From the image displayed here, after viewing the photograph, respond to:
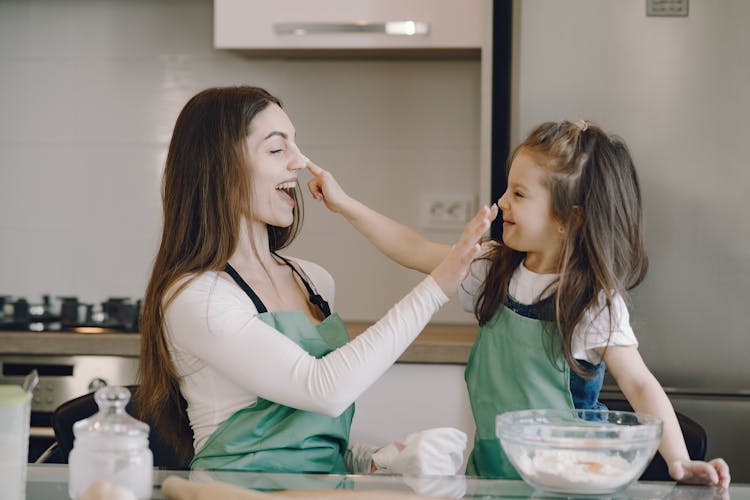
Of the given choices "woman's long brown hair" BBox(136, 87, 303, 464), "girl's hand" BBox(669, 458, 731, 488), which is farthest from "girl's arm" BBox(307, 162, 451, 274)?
"girl's hand" BBox(669, 458, 731, 488)

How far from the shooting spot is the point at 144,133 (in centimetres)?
273

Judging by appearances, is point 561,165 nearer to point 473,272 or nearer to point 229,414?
point 473,272

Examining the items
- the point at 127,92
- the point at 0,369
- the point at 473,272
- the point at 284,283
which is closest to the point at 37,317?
the point at 0,369

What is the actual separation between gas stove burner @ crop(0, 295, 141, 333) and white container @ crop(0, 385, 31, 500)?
1417mm

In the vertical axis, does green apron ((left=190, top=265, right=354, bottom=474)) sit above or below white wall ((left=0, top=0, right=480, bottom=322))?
below

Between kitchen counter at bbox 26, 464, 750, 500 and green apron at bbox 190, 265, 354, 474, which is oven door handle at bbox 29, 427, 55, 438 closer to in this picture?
green apron at bbox 190, 265, 354, 474

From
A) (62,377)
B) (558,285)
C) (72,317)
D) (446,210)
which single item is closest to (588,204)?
(558,285)

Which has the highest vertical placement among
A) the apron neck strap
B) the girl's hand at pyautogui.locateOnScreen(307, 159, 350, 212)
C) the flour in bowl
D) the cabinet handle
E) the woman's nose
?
the cabinet handle

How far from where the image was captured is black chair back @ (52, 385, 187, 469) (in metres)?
1.39

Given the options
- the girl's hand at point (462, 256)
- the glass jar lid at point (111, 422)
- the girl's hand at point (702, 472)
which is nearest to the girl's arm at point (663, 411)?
the girl's hand at point (702, 472)

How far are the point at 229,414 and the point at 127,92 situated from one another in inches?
62.0

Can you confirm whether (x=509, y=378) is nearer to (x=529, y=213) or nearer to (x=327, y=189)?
(x=529, y=213)

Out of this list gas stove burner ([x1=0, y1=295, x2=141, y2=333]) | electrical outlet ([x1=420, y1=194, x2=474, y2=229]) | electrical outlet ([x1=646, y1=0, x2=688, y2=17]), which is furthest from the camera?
electrical outlet ([x1=420, y1=194, x2=474, y2=229])

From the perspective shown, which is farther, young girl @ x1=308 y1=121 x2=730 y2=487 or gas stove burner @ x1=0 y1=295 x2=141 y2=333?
gas stove burner @ x1=0 y1=295 x2=141 y2=333
